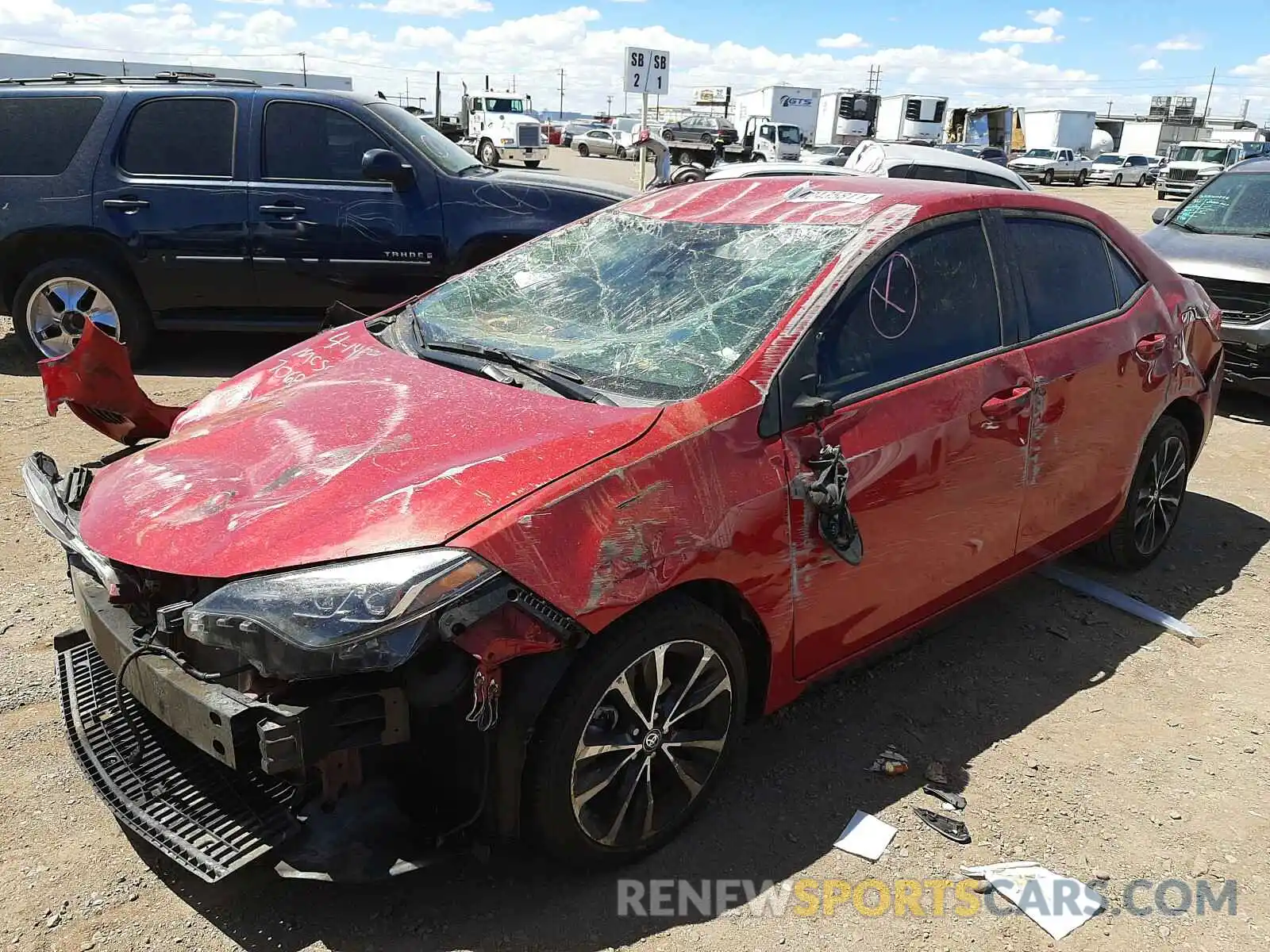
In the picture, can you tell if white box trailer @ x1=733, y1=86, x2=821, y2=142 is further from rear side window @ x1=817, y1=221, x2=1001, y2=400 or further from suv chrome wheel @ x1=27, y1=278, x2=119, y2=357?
rear side window @ x1=817, y1=221, x2=1001, y2=400

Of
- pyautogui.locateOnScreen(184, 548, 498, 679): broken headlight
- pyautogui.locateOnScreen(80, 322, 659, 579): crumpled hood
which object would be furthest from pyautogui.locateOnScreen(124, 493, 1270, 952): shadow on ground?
pyautogui.locateOnScreen(80, 322, 659, 579): crumpled hood

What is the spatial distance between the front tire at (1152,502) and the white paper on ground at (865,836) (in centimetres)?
213

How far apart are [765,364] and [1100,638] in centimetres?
221

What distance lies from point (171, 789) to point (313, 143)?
18.8 feet

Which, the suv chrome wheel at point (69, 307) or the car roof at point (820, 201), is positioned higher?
the car roof at point (820, 201)

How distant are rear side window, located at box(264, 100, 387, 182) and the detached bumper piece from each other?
5.17 metres

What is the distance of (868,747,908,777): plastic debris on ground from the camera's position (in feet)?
10.0

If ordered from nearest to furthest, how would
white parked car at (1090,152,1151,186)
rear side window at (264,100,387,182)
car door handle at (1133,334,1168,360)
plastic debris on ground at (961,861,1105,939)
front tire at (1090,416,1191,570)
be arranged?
plastic debris on ground at (961,861,1105,939)
car door handle at (1133,334,1168,360)
front tire at (1090,416,1191,570)
rear side window at (264,100,387,182)
white parked car at (1090,152,1151,186)

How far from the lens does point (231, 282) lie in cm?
687

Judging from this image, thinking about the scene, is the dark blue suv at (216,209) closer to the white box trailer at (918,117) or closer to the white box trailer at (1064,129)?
the white box trailer at (918,117)

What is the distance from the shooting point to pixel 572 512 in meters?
2.27

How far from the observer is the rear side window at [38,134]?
267 inches

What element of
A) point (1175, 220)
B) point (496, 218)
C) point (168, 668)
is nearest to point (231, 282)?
point (496, 218)

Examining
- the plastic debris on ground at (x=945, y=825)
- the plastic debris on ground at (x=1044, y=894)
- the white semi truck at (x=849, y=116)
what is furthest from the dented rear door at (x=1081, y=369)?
the white semi truck at (x=849, y=116)
